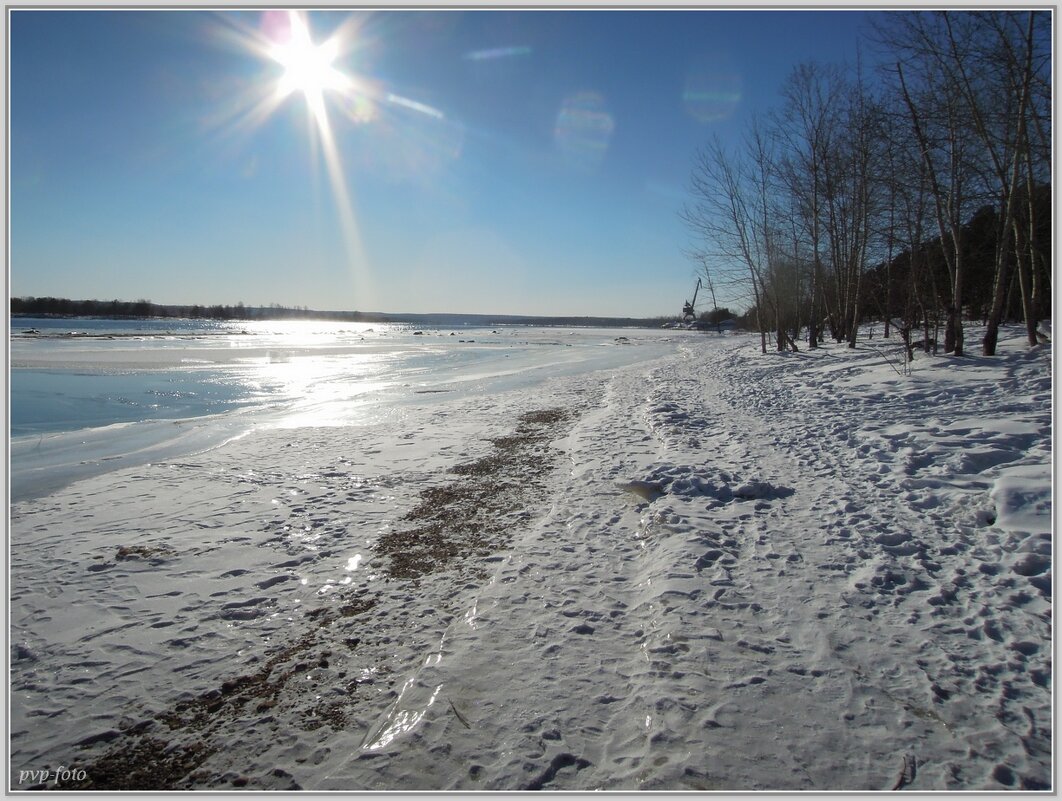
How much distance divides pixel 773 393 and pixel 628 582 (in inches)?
407

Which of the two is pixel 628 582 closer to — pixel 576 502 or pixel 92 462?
pixel 576 502

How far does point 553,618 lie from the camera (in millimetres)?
3689

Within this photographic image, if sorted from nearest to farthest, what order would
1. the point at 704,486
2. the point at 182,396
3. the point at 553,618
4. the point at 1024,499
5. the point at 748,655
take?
1. the point at 748,655
2. the point at 553,618
3. the point at 1024,499
4. the point at 704,486
5. the point at 182,396

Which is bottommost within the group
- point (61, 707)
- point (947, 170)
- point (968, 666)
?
point (61, 707)

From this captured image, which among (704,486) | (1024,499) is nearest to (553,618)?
(704,486)

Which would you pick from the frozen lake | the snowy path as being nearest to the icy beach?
the snowy path

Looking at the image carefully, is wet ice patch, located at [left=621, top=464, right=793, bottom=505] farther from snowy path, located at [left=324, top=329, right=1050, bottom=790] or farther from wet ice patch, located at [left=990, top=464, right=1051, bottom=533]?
wet ice patch, located at [left=990, top=464, right=1051, bottom=533]

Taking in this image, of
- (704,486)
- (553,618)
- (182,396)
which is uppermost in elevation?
(182,396)

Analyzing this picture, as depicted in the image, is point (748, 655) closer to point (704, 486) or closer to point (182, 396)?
point (704, 486)

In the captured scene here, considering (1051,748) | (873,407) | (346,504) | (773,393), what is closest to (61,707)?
(346,504)

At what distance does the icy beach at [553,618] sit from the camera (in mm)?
2545

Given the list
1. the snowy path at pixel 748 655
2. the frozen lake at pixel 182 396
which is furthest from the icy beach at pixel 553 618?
the frozen lake at pixel 182 396

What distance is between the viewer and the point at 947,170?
13.4 metres

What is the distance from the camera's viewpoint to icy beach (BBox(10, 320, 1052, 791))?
100 inches
